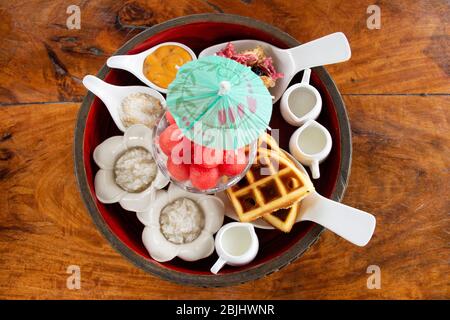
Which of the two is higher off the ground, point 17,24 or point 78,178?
point 17,24

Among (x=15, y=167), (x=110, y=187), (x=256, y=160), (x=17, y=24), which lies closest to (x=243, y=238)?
(x=256, y=160)

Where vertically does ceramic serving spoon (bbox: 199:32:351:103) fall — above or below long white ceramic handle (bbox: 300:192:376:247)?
above

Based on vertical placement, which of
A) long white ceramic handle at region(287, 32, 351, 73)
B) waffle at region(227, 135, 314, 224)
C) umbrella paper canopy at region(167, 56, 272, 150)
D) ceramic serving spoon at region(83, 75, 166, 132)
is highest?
long white ceramic handle at region(287, 32, 351, 73)

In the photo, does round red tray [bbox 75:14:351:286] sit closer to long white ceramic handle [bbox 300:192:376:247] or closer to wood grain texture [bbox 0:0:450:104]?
long white ceramic handle [bbox 300:192:376:247]

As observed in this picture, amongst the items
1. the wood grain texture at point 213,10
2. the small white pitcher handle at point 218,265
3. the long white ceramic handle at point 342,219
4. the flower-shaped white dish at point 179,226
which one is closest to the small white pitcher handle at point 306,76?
the wood grain texture at point 213,10

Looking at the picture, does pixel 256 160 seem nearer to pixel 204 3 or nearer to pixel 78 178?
pixel 78 178

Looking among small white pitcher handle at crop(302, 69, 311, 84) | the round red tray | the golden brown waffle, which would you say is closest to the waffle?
the golden brown waffle
